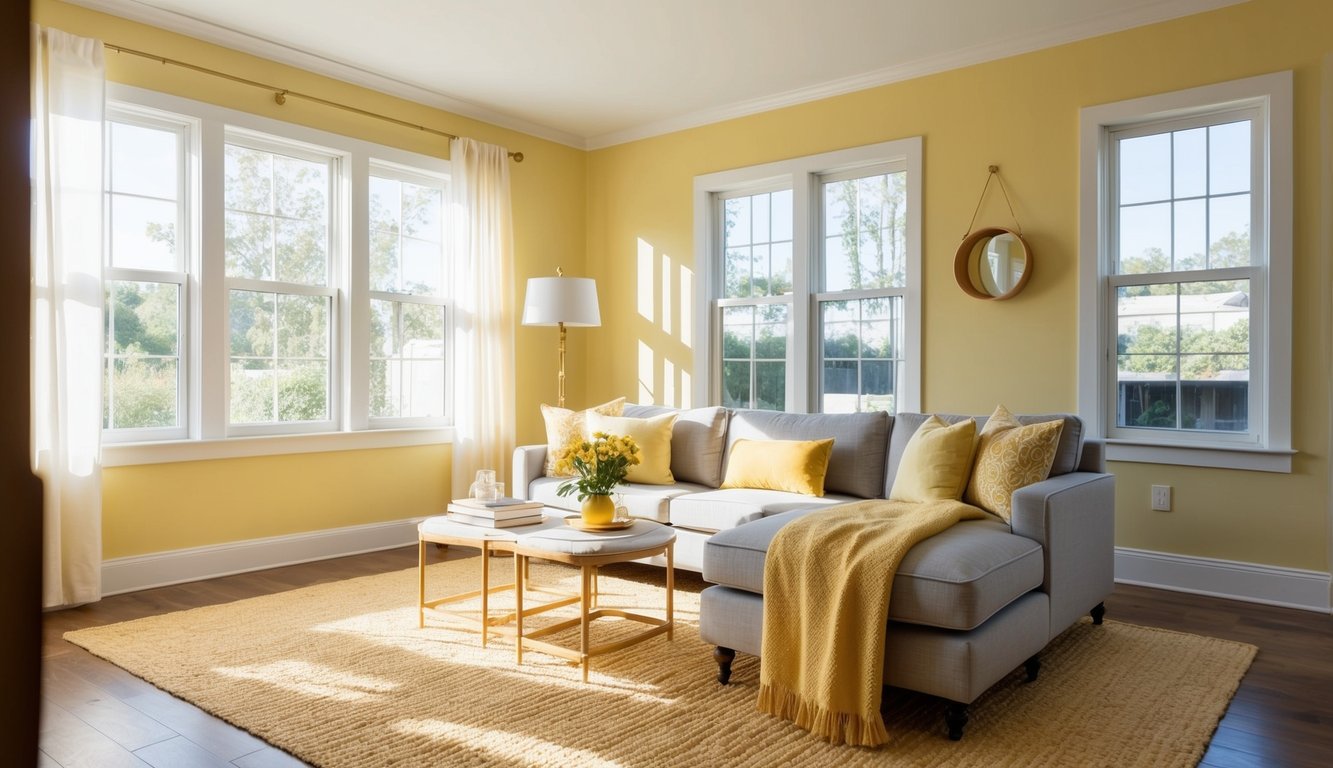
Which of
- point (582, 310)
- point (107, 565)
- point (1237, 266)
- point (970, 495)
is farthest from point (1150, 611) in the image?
point (107, 565)

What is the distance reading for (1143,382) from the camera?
14.3ft

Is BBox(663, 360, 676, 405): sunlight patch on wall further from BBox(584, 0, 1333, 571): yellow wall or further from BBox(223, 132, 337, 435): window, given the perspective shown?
BBox(223, 132, 337, 435): window

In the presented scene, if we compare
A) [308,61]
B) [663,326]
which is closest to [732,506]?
[663,326]

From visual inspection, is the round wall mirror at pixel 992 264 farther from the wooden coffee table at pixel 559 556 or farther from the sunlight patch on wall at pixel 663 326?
the wooden coffee table at pixel 559 556

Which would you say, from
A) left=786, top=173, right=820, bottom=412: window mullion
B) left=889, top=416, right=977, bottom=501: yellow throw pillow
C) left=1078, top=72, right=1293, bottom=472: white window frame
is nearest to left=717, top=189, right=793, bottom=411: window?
left=786, top=173, right=820, bottom=412: window mullion

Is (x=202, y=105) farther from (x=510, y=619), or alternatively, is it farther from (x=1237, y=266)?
(x=1237, y=266)

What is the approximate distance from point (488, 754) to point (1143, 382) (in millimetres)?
3703

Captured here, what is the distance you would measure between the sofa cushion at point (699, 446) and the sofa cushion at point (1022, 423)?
0.94m

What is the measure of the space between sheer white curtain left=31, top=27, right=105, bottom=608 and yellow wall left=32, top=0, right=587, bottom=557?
19 centimetres

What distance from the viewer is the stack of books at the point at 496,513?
11.1ft

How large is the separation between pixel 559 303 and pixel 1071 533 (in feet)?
10.7

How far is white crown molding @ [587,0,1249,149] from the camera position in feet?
13.7

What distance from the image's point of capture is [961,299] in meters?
4.84

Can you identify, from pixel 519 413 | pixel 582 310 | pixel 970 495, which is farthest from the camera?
pixel 519 413
